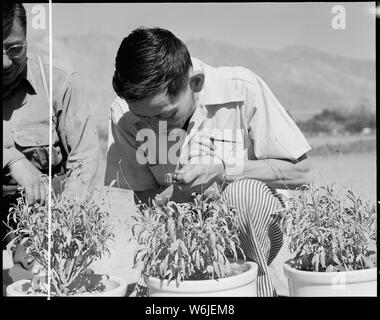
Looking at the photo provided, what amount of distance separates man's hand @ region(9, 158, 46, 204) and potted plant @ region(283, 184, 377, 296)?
3.75 feet

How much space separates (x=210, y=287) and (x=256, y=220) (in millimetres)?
384

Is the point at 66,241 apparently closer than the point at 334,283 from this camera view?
No

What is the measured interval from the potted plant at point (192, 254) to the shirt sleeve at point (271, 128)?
0.47 m

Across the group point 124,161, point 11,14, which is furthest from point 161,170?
point 11,14

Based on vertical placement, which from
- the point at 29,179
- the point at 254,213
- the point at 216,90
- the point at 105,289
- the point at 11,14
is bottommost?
the point at 105,289

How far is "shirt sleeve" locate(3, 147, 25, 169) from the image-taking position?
2.98 m

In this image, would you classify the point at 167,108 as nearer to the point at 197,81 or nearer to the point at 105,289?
the point at 197,81

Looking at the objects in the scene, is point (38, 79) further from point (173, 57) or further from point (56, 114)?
point (173, 57)

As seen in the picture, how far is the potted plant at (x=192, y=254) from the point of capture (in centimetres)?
253

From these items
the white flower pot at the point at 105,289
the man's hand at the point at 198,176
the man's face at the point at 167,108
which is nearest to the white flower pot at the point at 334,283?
the man's hand at the point at 198,176

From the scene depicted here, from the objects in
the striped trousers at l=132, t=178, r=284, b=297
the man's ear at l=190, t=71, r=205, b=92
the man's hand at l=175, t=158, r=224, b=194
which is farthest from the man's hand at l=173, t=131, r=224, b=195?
the man's ear at l=190, t=71, r=205, b=92

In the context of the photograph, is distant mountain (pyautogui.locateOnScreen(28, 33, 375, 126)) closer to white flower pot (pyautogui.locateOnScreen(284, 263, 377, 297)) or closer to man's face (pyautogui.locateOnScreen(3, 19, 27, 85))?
man's face (pyautogui.locateOnScreen(3, 19, 27, 85))

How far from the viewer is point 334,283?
2611 millimetres

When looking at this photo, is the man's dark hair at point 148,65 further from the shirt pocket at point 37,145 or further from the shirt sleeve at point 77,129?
the shirt pocket at point 37,145
